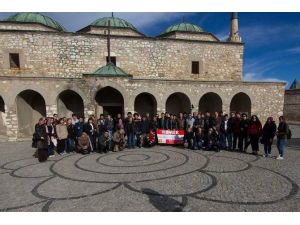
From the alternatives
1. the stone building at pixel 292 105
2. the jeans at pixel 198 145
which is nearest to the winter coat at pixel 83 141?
the jeans at pixel 198 145

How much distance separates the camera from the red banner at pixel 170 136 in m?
11.5

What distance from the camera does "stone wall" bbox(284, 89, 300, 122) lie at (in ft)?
96.9

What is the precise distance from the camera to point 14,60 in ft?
60.0

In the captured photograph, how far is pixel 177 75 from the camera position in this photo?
2084cm

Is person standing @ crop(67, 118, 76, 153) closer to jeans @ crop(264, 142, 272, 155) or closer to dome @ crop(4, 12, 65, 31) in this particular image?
jeans @ crop(264, 142, 272, 155)

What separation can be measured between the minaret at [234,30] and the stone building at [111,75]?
644 mm

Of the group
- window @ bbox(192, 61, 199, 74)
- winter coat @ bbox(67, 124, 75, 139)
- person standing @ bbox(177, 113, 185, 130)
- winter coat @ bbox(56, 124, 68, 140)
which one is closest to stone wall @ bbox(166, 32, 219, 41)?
window @ bbox(192, 61, 199, 74)

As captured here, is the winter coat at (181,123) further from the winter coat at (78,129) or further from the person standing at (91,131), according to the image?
the winter coat at (78,129)

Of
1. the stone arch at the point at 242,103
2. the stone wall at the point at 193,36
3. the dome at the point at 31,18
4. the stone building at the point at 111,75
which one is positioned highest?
the dome at the point at 31,18

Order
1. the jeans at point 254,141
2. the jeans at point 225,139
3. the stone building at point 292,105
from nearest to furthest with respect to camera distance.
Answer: the jeans at point 254,141
the jeans at point 225,139
the stone building at point 292,105

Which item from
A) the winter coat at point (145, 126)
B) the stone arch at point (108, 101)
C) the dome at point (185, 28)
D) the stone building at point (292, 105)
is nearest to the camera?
the winter coat at point (145, 126)

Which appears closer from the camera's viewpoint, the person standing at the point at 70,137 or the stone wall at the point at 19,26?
the person standing at the point at 70,137

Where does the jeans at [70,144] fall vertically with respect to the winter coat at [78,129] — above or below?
below

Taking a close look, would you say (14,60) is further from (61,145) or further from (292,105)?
(292,105)
